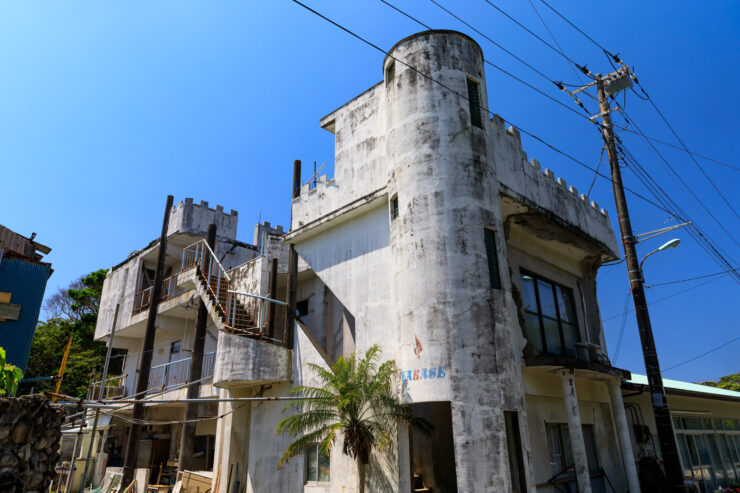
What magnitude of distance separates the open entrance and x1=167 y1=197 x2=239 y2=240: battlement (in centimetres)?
1596

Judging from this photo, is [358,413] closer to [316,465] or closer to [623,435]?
[316,465]

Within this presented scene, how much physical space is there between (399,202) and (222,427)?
34.2 ft

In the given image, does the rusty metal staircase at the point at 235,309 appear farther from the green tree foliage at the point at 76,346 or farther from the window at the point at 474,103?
the green tree foliage at the point at 76,346

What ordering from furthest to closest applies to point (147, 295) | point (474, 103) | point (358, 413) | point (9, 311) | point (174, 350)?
1. point (174, 350)
2. point (147, 295)
3. point (9, 311)
4. point (474, 103)
5. point (358, 413)

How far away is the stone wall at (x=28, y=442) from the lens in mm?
6551

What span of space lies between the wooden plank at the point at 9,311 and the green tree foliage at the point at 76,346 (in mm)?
15090

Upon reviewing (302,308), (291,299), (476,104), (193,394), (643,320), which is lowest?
(193,394)

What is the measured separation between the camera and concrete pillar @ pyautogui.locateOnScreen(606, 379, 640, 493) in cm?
1506

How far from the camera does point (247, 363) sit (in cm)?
1545

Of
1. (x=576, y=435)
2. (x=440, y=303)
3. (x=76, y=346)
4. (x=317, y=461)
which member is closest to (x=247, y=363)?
(x=317, y=461)

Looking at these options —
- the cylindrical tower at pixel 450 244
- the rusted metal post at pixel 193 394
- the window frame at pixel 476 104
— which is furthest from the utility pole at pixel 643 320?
the rusted metal post at pixel 193 394

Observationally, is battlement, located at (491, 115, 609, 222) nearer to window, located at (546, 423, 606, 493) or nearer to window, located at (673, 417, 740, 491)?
window, located at (546, 423, 606, 493)

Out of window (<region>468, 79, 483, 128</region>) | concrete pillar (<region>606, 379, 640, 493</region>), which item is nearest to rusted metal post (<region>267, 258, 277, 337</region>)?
window (<region>468, 79, 483, 128</region>)

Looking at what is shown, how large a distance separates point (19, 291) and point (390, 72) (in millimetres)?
15590
